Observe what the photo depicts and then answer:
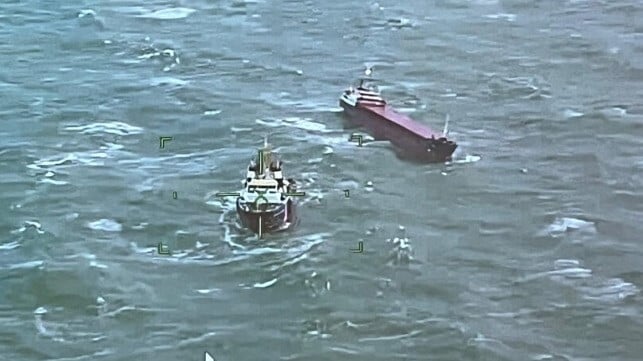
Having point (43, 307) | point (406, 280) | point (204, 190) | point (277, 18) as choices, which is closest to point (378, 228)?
point (406, 280)

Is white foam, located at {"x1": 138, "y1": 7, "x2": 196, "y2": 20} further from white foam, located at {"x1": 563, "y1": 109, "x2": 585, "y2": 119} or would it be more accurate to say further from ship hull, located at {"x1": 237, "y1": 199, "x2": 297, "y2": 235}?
ship hull, located at {"x1": 237, "y1": 199, "x2": 297, "y2": 235}

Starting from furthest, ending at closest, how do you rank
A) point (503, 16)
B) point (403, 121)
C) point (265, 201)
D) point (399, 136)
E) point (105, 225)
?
point (503, 16) → point (403, 121) → point (399, 136) → point (105, 225) → point (265, 201)

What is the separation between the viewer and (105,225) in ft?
192

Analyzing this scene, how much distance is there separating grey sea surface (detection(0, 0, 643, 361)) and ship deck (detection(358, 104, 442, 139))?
152 centimetres

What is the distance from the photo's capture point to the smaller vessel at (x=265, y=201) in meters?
57.1

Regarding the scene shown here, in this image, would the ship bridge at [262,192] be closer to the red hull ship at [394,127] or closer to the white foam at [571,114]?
the red hull ship at [394,127]

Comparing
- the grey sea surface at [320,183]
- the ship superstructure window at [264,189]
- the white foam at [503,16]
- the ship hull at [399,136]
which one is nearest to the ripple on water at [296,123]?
the grey sea surface at [320,183]

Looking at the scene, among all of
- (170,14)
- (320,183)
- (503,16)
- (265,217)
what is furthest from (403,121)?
(170,14)

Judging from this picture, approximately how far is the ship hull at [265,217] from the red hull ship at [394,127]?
9.65 meters

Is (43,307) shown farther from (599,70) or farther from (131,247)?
(599,70)

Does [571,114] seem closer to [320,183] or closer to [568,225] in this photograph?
[568,225]

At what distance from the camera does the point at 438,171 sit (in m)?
63.6

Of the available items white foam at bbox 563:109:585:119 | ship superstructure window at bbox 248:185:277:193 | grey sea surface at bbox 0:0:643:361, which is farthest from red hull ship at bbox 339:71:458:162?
ship superstructure window at bbox 248:185:277:193

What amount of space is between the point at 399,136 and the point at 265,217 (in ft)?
37.6
